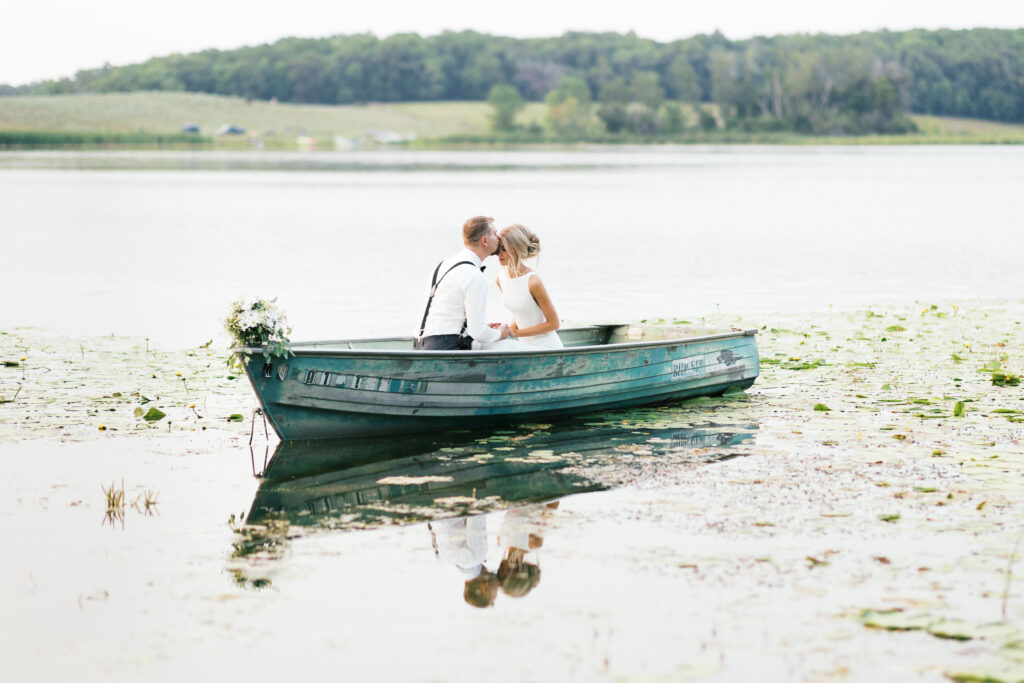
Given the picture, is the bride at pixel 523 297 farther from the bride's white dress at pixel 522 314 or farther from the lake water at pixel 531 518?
the lake water at pixel 531 518

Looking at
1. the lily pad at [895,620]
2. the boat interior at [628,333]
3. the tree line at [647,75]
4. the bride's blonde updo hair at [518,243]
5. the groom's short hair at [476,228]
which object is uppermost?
the tree line at [647,75]

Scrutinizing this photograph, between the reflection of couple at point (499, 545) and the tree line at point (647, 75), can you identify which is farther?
the tree line at point (647, 75)

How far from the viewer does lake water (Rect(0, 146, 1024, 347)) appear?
1669 cm

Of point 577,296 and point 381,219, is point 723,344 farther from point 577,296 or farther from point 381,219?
point 381,219

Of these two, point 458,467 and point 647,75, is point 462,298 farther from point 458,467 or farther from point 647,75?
point 647,75

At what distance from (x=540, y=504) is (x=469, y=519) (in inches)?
19.9

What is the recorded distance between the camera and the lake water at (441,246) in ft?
54.7

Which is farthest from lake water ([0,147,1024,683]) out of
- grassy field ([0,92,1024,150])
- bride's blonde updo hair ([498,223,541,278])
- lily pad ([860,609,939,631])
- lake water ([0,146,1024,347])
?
grassy field ([0,92,1024,150])

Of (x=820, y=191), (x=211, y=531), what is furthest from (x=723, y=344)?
(x=820, y=191)

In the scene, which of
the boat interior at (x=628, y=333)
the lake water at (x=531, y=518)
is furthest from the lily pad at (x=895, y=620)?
the boat interior at (x=628, y=333)

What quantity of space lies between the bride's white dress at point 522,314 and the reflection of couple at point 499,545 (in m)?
2.23

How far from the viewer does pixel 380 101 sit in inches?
6427

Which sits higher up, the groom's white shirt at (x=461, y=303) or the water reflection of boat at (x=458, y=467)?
the groom's white shirt at (x=461, y=303)

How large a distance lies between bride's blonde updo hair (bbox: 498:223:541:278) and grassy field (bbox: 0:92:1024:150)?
111 m
